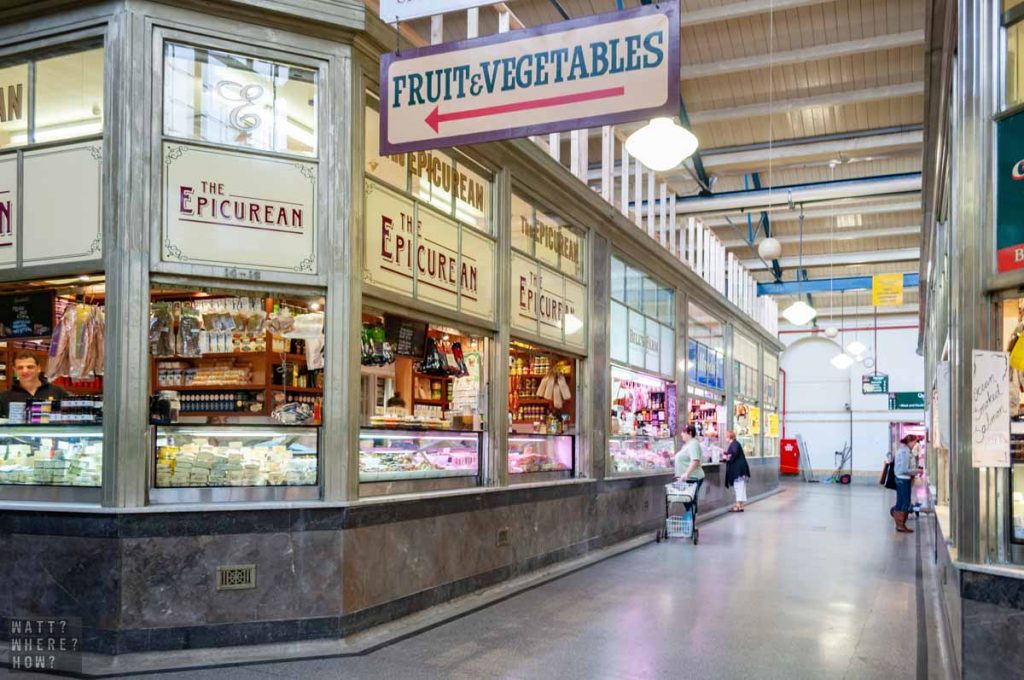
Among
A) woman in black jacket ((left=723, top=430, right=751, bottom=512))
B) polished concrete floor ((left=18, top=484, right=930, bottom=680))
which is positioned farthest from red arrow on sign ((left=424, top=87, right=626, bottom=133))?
woman in black jacket ((left=723, top=430, right=751, bottom=512))

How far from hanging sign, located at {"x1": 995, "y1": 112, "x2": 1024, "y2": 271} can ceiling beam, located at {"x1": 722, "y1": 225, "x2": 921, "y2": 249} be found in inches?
702

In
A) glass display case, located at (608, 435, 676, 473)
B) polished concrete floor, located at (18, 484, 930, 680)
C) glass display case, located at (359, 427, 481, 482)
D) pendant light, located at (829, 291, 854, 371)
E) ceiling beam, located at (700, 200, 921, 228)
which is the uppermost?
ceiling beam, located at (700, 200, 921, 228)

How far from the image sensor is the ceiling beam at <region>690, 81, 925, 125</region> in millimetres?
13531

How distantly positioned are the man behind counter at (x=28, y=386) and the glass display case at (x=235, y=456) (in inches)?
44.8

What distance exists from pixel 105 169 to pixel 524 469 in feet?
17.4

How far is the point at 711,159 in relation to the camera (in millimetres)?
16688

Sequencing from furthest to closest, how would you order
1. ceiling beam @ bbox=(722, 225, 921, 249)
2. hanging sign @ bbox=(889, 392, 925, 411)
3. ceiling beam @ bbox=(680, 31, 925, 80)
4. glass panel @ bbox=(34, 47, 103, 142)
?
hanging sign @ bbox=(889, 392, 925, 411), ceiling beam @ bbox=(722, 225, 921, 249), ceiling beam @ bbox=(680, 31, 925, 80), glass panel @ bbox=(34, 47, 103, 142)

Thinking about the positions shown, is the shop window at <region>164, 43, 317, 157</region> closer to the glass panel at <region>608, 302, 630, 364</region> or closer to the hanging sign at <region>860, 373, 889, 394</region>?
the glass panel at <region>608, 302, 630, 364</region>

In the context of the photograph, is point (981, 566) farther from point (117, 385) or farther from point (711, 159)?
point (711, 159)

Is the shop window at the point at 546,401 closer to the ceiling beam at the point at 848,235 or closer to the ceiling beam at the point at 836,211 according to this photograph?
the ceiling beam at the point at 836,211

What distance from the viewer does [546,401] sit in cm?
1137

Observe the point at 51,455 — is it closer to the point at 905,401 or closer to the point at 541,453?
the point at 541,453

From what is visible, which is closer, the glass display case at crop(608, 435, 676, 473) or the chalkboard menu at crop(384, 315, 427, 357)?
the chalkboard menu at crop(384, 315, 427, 357)

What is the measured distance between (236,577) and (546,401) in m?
5.69
